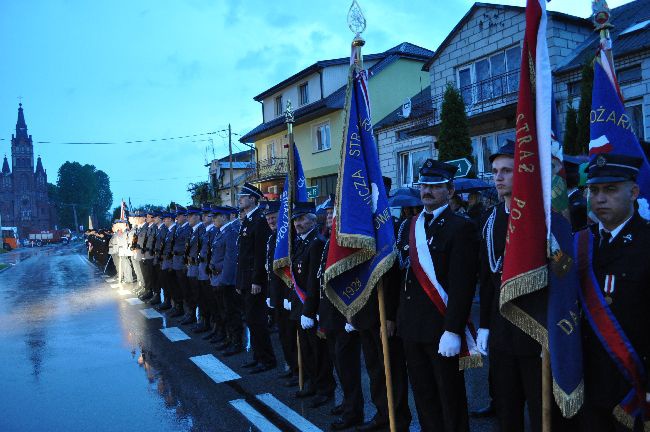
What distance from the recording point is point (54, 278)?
66.7 ft

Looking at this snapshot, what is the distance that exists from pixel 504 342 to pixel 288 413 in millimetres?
2688

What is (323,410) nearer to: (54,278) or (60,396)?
(60,396)

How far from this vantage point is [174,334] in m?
8.84

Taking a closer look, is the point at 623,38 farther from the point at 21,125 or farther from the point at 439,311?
the point at 21,125

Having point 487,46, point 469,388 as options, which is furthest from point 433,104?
point 469,388

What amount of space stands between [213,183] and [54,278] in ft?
78.9

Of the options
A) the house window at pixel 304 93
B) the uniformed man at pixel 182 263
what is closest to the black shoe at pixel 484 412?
the uniformed man at pixel 182 263

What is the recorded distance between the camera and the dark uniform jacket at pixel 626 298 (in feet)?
8.08

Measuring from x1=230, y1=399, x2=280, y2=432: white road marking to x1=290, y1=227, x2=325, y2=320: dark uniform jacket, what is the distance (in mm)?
1001

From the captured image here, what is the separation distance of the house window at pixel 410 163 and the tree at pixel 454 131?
4615mm

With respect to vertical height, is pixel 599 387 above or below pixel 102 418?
above

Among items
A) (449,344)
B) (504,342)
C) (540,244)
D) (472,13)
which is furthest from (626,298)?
(472,13)

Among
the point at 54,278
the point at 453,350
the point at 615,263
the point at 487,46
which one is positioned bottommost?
the point at 54,278

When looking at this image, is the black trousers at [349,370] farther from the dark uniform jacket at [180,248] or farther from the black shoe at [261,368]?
the dark uniform jacket at [180,248]
